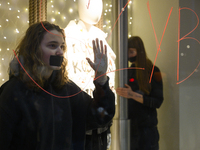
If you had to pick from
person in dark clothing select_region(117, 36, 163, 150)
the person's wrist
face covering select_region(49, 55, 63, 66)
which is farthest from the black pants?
face covering select_region(49, 55, 63, 66)

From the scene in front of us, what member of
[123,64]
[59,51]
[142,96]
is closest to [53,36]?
[59,51]

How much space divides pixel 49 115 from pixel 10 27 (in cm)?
25

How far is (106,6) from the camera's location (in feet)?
2.09

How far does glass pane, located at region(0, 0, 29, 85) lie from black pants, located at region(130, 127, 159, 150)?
1.57 ft

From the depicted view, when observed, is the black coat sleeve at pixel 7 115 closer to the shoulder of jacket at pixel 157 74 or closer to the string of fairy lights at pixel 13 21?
the string of fairy lights at pixel 13 21

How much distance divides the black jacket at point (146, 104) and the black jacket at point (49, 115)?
11 cm

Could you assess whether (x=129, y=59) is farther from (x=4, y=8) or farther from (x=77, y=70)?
(x=4, y=8)

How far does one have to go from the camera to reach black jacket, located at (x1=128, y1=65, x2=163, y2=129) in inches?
26.9

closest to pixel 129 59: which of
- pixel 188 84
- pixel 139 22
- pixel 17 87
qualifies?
pixel 139 22

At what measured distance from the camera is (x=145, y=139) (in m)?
0.69

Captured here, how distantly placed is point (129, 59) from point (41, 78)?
0.31m

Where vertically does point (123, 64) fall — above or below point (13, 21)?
below

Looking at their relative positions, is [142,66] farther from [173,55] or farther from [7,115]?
[7,115]

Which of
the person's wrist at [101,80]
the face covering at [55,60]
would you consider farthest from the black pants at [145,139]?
the face covering at [55,60]
